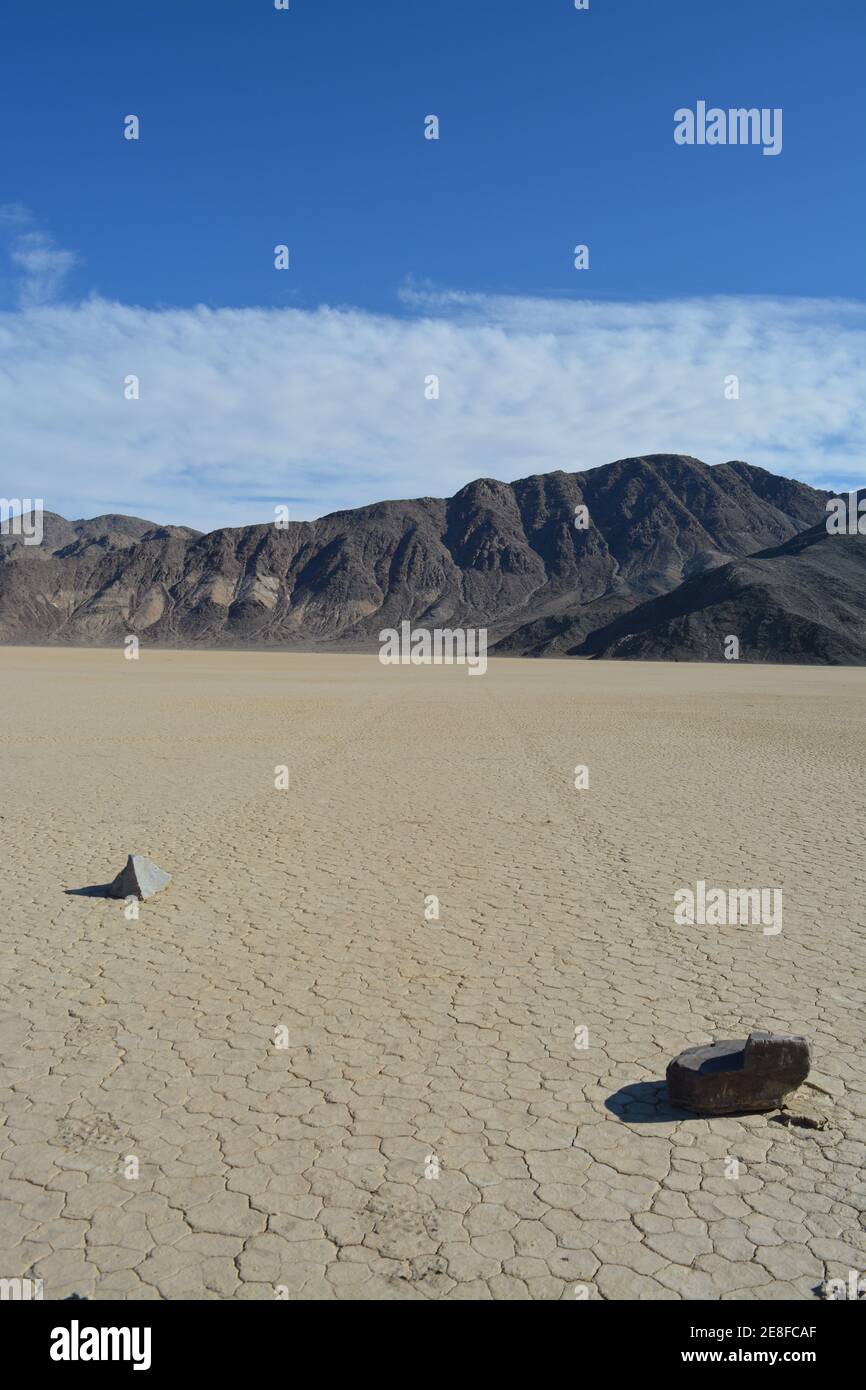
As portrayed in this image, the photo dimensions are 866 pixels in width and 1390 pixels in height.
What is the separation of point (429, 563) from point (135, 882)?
522 feet

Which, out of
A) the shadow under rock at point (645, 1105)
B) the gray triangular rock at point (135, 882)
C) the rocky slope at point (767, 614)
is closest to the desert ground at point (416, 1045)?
the shadow under rock at point (645, 1105)

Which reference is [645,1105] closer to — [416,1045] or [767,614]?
[416,1045]

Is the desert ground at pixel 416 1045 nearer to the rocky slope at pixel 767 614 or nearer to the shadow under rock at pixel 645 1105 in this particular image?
the shadow under rock at pixel 645 1105

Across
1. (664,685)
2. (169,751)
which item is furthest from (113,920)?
(664,685)

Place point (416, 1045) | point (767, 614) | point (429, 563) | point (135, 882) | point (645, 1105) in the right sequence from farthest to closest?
A: point (429, 563), point (767, 614), point (135, 882), point (416, 1045), point (645, 1105)

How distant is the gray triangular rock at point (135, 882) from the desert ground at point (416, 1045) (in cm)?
14

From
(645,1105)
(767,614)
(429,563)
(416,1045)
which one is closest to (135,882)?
(416,1045)

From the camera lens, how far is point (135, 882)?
25.9ft

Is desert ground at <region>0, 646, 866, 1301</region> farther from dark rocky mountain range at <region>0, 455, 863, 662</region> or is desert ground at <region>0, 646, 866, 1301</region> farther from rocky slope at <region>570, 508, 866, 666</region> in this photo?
dark rocky mountain range at <region>0, 455, 863, 662</region>

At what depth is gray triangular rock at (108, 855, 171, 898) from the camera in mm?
7906

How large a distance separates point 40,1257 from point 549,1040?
9.43 feet

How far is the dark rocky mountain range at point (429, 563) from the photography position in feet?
504

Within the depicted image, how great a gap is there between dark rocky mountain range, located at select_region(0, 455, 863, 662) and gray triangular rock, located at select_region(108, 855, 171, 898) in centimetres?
12165
